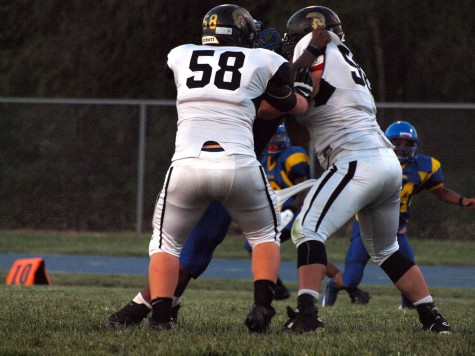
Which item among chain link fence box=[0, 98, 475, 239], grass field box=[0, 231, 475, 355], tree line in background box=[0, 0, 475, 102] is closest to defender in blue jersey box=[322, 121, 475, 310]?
grass field box=[0, 231, 475, 355]

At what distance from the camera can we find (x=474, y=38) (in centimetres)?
1902

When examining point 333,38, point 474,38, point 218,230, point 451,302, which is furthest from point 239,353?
point 474,38

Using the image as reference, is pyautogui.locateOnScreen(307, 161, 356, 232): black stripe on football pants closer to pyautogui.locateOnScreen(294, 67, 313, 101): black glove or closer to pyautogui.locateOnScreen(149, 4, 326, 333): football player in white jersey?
pyautogui.locateOnScreen(149, 4, 326, 333): football player in white jersey

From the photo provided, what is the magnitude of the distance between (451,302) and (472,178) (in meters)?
6.31

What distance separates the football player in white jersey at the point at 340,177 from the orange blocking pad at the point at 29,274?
587 centimetres

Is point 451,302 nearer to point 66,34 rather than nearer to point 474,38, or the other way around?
point 474,38

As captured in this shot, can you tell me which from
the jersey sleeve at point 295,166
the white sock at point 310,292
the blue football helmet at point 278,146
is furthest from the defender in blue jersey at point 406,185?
the white sock at point 310,292

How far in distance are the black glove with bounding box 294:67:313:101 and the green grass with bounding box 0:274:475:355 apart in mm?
1319

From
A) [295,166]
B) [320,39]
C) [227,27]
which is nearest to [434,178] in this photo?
[295,166]

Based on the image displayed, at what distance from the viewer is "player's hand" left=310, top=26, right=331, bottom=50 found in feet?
19.7

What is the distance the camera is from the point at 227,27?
589 centimetres

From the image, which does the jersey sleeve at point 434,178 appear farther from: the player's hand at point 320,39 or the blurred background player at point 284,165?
the player's hand at point 320,39

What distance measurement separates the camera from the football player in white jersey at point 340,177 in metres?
5.95

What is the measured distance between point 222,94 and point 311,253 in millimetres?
1006
